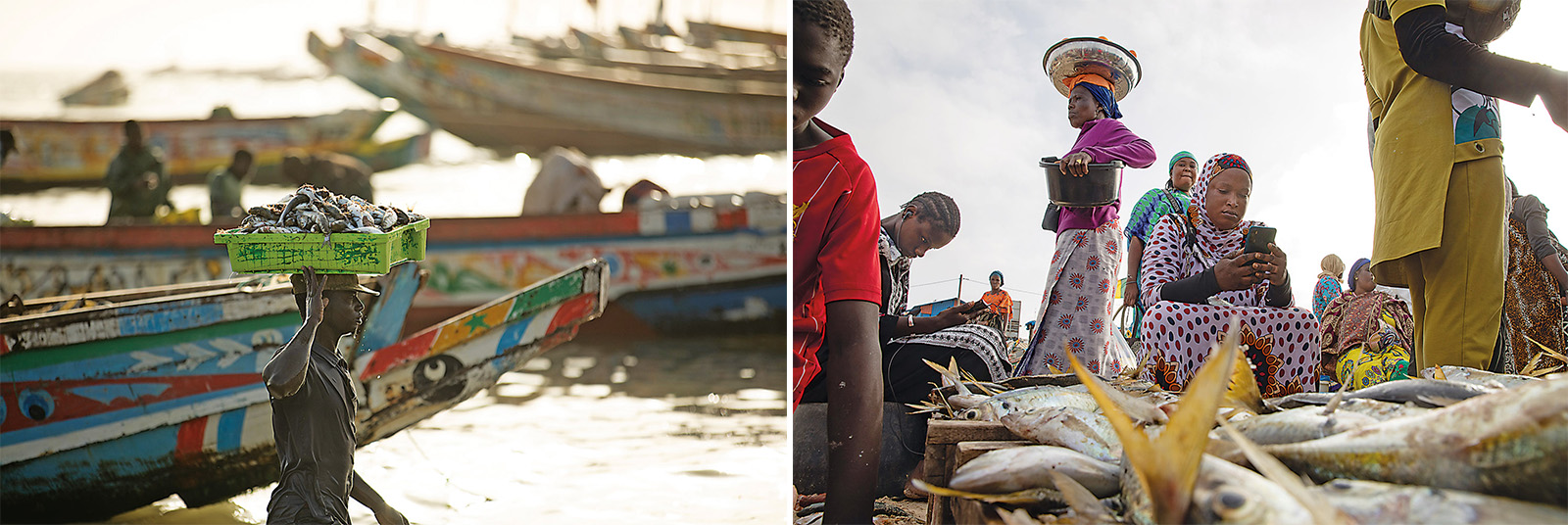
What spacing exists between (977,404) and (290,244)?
164 centimetres

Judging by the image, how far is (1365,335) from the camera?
2.66m

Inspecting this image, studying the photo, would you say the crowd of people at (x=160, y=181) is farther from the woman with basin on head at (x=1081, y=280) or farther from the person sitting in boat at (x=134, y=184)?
the woman with basin on head at (x=1081, y=280)

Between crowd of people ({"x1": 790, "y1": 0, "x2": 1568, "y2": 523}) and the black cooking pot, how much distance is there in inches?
1.2

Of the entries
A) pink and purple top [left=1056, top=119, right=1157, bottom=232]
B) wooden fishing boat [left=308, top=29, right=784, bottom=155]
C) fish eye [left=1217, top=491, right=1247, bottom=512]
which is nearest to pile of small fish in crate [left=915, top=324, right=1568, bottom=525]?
fish eye [left=1217, top=491, right=1247, bottom=512]

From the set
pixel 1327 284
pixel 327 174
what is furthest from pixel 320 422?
pixel 327 174

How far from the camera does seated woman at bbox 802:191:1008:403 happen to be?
6.84ft

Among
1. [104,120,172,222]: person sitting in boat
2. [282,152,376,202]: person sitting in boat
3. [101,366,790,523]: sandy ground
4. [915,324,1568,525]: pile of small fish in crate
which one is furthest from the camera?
[282,152,376,202]: person sitting in boat

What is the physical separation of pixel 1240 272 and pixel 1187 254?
15 centimetres

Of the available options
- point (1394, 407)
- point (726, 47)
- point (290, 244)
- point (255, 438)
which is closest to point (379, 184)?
point (726, 47)

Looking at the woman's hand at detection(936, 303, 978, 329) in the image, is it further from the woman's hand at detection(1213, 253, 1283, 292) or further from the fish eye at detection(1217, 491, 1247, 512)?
the fish eye at detection(1217, 491, 1247, 512)

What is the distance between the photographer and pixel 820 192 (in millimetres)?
1633

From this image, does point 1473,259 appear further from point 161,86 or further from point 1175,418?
Answer: point 161,86

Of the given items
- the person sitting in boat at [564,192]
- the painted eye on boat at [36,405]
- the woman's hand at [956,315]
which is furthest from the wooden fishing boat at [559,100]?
the woman's hand at [956,315]

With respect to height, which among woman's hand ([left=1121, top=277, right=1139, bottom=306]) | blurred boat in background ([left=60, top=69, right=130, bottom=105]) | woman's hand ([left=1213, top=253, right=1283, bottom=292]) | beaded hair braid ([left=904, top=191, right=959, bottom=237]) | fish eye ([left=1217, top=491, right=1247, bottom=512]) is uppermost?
blurred boat in background ([left=60, top=69, right=130, bottom=105])
